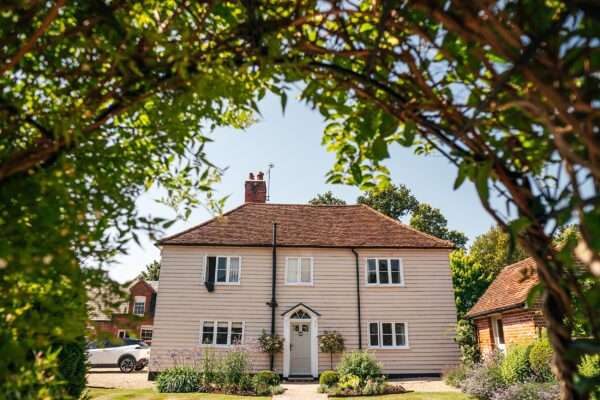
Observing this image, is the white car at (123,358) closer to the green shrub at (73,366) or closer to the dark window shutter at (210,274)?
the dark window shutter at (210,274)

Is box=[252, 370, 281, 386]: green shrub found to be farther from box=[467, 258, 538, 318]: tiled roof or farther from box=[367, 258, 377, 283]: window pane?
box=[467, 258, 538, 318]: tiled roof

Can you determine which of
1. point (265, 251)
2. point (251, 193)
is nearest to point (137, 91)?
point (265, 251)

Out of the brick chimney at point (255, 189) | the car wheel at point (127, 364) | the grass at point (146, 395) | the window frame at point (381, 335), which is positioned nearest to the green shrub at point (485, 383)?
the window frame at point (381, 335)

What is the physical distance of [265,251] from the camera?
19188 millimetres

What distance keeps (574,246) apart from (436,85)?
845 mm

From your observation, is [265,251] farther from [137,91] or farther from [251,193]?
[137,91]

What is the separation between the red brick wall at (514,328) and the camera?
45.4 feet

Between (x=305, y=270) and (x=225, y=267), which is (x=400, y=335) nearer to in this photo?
(x=305, y=270)

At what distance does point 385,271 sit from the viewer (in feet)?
63.4

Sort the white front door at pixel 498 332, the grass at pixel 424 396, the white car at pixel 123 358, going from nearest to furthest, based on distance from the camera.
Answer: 1. the grass at pixel 424 396
2. the white front door at pixel 498 332
3. the white car at pixel 123 358

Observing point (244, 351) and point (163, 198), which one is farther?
point (244, 351)

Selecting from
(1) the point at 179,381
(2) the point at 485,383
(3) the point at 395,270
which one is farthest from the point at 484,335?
(1) the point at 179,381

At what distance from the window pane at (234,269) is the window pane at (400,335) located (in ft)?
25.2

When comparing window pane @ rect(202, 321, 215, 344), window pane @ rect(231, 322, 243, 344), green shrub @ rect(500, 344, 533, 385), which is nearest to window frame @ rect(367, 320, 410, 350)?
green shrub @ rect(500, 344, 533, 385)
